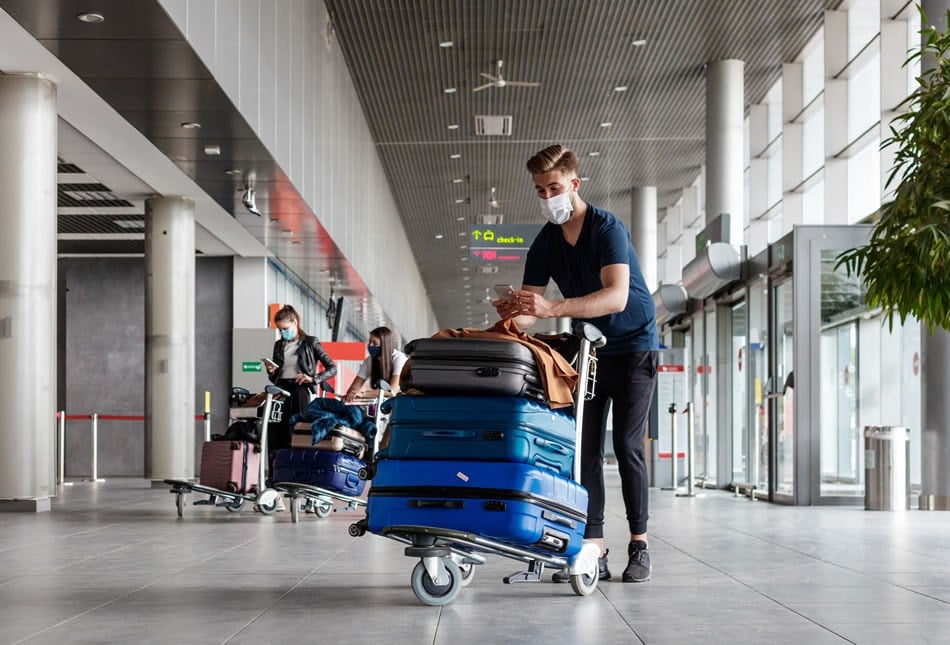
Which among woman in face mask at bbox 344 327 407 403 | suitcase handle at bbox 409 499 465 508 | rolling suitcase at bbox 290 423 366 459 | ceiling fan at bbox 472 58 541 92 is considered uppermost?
ceiling fan at bbox 472 58 541 92

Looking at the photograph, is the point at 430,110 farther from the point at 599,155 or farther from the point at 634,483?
the point at 634,483

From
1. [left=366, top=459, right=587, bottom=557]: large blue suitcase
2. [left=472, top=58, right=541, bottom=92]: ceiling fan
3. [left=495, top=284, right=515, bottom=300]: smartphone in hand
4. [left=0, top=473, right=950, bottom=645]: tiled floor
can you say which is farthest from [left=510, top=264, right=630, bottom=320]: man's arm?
[left=472, top=58, right=541, bottom=92]: ceiling fan

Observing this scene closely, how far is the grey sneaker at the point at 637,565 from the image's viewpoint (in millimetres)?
4738

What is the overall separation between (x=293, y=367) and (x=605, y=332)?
5.21 m

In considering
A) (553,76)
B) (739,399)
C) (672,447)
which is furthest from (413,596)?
(553,76)

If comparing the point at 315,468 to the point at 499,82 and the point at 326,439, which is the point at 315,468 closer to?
the point at 326,439

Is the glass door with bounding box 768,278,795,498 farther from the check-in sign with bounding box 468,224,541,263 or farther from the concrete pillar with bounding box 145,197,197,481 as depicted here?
the check-in sign with bounding box 468,224,541,263

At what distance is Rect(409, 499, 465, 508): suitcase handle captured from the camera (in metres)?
3.91

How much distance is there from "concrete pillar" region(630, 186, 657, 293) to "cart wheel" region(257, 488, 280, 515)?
18587mm

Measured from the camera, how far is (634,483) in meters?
4.81

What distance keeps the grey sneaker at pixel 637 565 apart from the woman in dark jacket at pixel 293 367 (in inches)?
197

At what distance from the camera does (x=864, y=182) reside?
15.4 metres

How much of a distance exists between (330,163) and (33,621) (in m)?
13.7

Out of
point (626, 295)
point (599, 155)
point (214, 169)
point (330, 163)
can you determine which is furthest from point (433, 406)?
point (599, 155)
